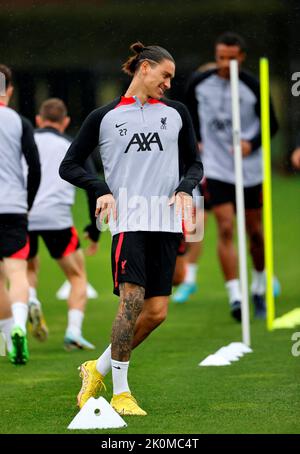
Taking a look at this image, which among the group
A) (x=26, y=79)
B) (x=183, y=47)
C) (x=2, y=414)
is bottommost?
(x=2, y=414)

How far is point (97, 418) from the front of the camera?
21.0 ft

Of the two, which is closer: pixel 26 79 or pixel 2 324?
pixel 2 324

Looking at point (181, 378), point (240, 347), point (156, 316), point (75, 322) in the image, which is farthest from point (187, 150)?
point (75, 322)

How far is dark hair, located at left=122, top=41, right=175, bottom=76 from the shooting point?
7.13 metres

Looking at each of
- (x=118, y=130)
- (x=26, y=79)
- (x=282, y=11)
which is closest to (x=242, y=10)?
(x=282, y=11)

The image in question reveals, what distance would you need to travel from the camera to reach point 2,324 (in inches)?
378

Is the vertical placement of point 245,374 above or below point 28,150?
below

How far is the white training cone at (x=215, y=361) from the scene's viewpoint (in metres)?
8.84

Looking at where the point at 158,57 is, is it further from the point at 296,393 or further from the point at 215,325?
the point at 215,325

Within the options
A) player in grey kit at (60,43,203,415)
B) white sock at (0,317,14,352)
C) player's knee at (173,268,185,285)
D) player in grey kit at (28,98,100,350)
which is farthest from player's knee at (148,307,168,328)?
player's knee at (173,268,185,285)

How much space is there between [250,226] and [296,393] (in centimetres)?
469

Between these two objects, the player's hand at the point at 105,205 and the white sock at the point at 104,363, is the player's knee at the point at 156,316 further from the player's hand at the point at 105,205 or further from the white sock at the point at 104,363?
the player's hand at the point at 105,205

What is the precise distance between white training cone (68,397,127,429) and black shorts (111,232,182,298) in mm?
825

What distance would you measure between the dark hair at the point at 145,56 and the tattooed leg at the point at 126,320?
1.31 m
